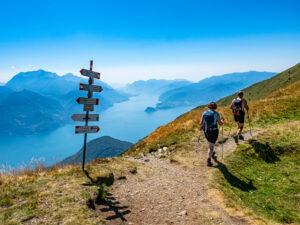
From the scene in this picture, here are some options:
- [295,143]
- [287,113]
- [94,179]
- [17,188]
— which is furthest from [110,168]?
[287,113]

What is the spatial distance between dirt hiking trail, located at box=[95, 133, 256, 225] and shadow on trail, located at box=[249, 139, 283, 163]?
284 centimetres

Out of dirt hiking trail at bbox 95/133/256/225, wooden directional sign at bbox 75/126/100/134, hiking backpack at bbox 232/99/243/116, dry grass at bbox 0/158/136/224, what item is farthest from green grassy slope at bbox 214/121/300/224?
wooden directional sign at bbox 75/126/100/134

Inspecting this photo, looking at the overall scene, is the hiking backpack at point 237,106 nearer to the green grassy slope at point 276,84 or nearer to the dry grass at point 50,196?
the dry grass at point 50,196

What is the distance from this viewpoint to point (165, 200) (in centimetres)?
668

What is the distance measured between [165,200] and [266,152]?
774 cm

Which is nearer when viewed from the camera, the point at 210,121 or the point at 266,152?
→ the point at 210,121

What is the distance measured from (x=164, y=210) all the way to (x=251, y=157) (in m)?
7.44

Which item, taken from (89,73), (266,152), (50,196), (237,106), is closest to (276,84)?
(237,106)

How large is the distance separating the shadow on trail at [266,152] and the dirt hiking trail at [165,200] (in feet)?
9.31

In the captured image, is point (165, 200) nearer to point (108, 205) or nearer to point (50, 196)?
point (108, 205)

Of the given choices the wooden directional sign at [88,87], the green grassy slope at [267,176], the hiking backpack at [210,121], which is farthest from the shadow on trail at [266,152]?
the wooden directional sign at [88,87]

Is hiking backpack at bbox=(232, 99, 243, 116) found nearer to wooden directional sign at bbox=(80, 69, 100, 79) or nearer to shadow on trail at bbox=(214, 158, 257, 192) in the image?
shadow on trail at bbox=(214, 158, 257, 192)

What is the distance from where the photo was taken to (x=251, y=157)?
10703mm

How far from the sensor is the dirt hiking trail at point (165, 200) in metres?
5.43
